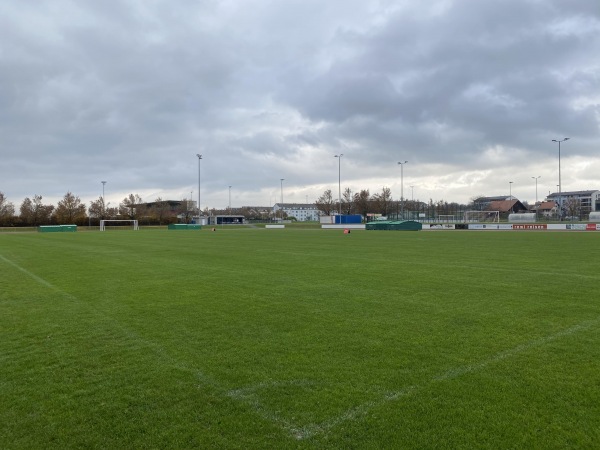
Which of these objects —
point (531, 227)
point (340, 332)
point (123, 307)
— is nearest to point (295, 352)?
point (340, 332)

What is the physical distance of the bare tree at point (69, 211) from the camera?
306 ft

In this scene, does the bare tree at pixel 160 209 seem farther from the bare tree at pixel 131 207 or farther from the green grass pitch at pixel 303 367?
the green grass pitch at pixel 303 367

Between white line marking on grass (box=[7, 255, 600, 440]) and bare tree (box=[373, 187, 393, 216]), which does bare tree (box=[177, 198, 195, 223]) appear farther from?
white line marking on grass (box=[7, 255, 600, 440])

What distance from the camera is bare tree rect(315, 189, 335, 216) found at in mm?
135375

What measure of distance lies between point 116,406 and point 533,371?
4606 millimetres

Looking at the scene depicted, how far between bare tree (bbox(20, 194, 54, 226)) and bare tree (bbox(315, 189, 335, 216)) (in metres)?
77.0

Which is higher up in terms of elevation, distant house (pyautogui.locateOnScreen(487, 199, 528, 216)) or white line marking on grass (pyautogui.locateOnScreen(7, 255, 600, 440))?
distant house (pyautogui.locateOnScreen(487, 199, 528, 216))

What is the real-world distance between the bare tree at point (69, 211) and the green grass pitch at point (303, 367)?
9372 centimetres

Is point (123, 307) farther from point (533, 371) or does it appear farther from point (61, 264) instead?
→ point (61, 264)

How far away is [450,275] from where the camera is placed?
43.1ft

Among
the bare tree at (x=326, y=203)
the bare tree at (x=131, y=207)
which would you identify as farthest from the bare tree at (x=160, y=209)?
the bare tree at (x=326, y=203)

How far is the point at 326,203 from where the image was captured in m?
137

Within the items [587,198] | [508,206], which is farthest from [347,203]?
[587,198]

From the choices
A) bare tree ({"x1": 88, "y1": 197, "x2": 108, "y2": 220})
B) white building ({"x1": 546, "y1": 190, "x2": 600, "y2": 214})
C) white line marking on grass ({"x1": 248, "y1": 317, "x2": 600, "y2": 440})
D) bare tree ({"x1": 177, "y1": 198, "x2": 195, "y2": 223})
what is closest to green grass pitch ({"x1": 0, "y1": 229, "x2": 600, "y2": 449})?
white line marking on grass ({"x1": 248, "y1": 317, "x2": 600, "y2": 440})
